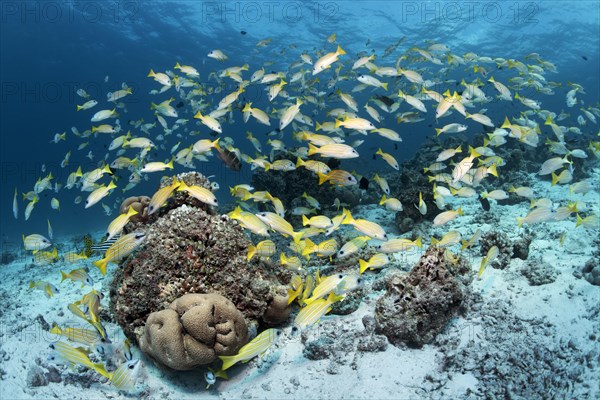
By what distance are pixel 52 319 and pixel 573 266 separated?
31.7 ft

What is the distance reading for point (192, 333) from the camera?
422 centimetres

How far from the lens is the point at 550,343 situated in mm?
4574

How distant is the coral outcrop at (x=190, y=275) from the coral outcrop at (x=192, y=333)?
1.68 feet

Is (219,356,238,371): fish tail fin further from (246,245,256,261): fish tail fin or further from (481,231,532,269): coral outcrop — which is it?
(481,231,532,269): coral outcrop

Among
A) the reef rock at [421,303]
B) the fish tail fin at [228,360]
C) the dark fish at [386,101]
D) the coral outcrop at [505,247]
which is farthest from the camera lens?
the dark fish at [386,101]

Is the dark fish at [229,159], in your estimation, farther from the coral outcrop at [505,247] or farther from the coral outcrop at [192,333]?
the coral outcrop at [505,247]

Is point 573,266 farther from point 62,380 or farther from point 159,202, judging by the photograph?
point 62,380

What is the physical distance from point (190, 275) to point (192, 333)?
39.6 inches

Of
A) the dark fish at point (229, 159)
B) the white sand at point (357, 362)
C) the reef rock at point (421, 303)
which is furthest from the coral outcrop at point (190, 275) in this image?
the dark fish at point (229, 159)

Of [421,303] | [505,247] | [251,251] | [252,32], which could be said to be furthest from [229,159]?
[252,32]

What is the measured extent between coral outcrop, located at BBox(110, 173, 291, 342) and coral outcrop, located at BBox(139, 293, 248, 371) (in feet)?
1.68

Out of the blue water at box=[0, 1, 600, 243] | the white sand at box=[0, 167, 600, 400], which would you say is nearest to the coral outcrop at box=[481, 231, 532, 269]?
the white sand at box=[0, 167, 600, 400]

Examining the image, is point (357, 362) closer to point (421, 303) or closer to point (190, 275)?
point (421, 303)

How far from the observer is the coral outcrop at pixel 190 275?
4.90 m
